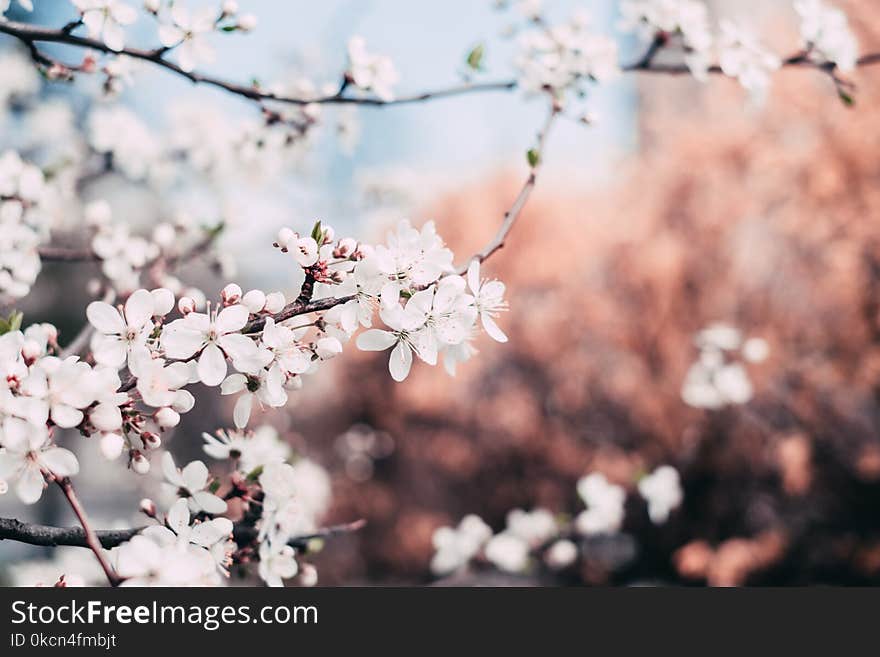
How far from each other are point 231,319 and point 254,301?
Answer: 0.22 ft

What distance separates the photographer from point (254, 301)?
116cm

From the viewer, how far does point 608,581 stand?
5270 mm

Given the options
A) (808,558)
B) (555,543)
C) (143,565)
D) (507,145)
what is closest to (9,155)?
(143,565)

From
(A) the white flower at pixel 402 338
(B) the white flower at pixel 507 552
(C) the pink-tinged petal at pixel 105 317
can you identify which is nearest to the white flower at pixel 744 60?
(A) the white flower at pixel 402 338

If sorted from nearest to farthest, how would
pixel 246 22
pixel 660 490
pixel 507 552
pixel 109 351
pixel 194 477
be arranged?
pixel 109 351, pixel 194 477, pixel 246 22, pixel 507 552, pixel 660 490

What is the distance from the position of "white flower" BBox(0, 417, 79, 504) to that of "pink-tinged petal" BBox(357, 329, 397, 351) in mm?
477

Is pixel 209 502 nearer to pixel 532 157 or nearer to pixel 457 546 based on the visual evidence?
pixel 532 157

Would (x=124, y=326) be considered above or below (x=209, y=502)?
above

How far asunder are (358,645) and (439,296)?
2.86 feet

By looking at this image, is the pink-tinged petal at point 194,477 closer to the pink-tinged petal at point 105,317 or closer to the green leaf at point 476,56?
the pink-tinged petal at point 105,317

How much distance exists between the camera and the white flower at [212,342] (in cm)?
108

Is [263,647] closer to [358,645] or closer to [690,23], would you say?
[358,645]

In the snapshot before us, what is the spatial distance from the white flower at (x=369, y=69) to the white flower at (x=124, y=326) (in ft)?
3.06

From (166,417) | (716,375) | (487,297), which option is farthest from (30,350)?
(716,375)
